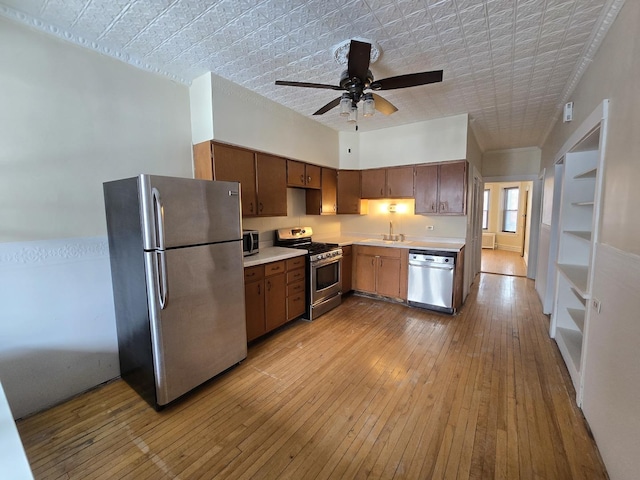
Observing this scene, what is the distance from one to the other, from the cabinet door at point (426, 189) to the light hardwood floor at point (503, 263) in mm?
3324

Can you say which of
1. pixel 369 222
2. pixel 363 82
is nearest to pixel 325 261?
pixel 369 222

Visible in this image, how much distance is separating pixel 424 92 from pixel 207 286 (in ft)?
10.1

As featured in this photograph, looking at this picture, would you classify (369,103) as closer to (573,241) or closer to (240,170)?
(240,170)

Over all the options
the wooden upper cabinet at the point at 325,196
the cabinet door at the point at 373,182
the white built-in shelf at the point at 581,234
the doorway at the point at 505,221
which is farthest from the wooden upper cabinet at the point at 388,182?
the doorway at the point at 505,221

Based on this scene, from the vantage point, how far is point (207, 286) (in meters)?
2.26

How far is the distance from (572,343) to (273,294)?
306 cm

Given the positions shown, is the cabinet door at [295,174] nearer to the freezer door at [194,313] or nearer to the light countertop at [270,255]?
the light countertop at [270,255]

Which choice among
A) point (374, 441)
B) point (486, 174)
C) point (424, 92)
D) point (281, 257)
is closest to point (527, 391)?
point (374, 441)

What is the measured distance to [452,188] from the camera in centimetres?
396

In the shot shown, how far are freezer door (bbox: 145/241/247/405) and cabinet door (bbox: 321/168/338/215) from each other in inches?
85.4

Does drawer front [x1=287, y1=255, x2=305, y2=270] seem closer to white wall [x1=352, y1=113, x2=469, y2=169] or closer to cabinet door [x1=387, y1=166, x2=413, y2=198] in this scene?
cabinet door [x1=387, y1=166, x2=413, y2=198]

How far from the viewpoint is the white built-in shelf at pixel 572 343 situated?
2.39 m

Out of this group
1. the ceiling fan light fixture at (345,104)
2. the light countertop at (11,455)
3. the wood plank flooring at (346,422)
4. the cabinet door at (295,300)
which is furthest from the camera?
the cabinet door at (295,300)

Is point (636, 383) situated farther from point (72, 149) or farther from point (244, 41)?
point (72, 149)
